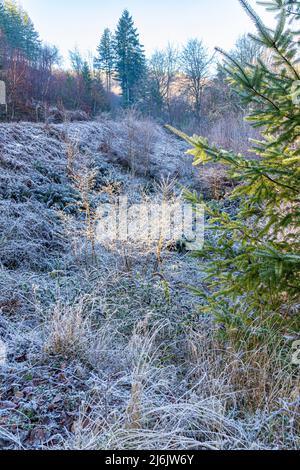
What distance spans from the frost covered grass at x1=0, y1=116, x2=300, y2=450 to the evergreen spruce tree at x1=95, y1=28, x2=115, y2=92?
710 inches

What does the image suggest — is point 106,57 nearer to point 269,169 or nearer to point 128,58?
point 128,58

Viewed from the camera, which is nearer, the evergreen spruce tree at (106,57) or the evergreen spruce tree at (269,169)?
the evergreen spruce tree at (269,169)

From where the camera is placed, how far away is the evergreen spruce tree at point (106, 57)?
1811cm

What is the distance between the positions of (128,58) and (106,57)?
4.97 ft

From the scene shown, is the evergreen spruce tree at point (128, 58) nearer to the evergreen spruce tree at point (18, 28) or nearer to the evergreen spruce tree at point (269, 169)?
the evergreen spruce tree at point (18, 28)

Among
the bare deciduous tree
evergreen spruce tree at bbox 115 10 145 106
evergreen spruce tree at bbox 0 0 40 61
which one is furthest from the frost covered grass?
the bare deciduous tree

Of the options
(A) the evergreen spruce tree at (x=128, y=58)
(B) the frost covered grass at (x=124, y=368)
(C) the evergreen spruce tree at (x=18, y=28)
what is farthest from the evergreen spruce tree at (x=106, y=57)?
(B) the frost covered grass at (x=124, y=368)

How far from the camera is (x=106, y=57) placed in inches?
746

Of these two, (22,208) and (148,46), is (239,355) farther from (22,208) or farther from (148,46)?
(148,46)

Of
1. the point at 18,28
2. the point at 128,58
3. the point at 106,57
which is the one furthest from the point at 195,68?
the point at 18,28

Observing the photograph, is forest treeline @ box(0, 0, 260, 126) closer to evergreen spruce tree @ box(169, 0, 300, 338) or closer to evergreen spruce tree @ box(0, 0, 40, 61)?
evergreen spruce tree @ box(0, 0, 40, 61)

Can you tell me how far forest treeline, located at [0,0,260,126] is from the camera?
14391 millimetres
